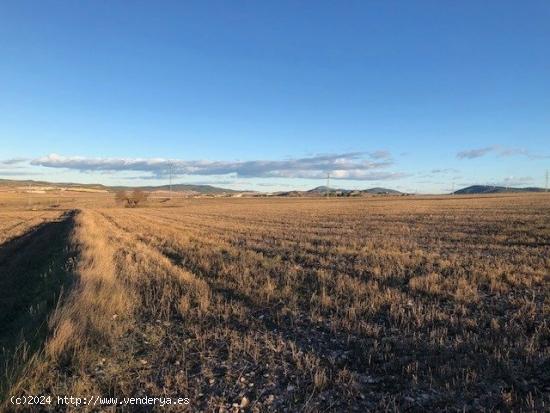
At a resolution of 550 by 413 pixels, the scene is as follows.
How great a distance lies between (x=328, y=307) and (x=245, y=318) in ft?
5.95

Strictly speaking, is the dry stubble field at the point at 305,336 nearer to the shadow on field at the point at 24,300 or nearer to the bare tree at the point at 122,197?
the shadow on field at the point at 24,300

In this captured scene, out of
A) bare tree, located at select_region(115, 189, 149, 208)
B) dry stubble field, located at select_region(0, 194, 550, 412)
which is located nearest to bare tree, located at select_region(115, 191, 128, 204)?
bare tree, located at select_region(115, 189, 149, 208)

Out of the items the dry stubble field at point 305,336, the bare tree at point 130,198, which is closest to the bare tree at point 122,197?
the bare tree at point 130,198

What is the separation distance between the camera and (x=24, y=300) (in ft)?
42.1

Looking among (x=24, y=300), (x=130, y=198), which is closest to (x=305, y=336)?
(x=24, y=300)

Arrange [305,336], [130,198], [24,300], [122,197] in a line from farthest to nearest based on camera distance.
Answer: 1. [122,197]
2. [130,198]
3. [24,300]
4. [305,336]

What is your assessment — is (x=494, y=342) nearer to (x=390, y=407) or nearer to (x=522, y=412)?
(x=522, y=412)

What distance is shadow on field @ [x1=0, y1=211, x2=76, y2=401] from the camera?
659 cm

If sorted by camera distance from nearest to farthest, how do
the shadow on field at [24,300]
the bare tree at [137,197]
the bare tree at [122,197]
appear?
the shadow on field at [24,300], the bare tree at [137,197], the bare tree at [122,197]

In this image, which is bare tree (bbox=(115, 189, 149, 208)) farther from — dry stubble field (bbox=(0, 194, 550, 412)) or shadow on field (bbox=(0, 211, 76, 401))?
dry stubble field (bbox=(0, 194, 550, 412))

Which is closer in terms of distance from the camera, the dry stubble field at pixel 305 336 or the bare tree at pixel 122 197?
the dry stubble field at pixel 305 336

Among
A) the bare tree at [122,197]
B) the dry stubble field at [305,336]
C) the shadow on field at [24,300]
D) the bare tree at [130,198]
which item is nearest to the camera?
the dry stubble field at [305,336]

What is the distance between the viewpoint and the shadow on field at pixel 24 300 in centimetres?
659

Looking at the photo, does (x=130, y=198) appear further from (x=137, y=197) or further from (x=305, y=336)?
(x=305, y=336)
